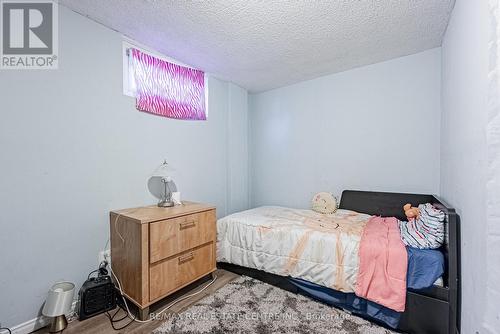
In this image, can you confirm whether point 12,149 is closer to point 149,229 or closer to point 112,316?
point 149,229

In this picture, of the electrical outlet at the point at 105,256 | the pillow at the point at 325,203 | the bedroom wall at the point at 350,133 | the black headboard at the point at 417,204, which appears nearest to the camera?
the black headboard at the point at 417,204

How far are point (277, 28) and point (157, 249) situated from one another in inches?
80.7

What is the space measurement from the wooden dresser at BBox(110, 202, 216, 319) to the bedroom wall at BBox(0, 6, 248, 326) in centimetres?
25

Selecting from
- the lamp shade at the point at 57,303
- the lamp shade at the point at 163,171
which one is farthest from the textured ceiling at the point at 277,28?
the lamp shade at the point at 57,303

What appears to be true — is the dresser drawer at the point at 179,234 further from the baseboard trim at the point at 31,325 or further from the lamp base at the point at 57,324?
the baseboard trim at the point at 31,325

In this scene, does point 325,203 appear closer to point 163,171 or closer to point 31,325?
point 163,171

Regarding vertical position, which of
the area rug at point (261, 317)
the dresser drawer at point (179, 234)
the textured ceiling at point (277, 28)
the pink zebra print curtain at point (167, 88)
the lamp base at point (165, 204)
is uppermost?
the textured ceiling at point (277, 28)

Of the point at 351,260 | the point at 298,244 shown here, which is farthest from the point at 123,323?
the point at 351,260

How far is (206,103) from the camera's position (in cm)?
279

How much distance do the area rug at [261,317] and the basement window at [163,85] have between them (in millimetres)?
1854

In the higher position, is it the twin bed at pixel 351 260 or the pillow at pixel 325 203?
the pillow at pixel 325 203

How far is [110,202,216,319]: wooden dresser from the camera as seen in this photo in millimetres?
1576

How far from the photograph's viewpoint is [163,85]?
2.29 m

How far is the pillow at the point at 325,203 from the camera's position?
2.59 metres
